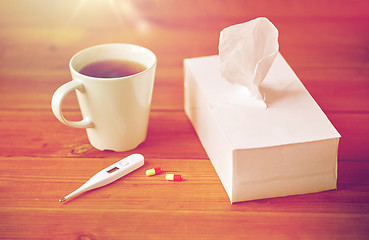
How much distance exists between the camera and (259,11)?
1.26m

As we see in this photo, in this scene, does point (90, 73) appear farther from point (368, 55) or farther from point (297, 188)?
point (368, 55)

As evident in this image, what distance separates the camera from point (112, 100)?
72 centimetres

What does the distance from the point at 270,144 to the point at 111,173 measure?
0.24m

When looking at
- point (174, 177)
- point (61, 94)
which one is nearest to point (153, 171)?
point (174, 177)

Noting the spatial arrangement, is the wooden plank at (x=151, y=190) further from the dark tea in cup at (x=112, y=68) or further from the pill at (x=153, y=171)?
the dark tea in cup at (x=112, y=68)

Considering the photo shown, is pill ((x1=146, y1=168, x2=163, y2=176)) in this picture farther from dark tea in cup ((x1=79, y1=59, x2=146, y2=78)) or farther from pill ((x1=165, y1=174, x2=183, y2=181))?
dark tea in cup ((x1=79, y1=59, x2=146, y2=78))

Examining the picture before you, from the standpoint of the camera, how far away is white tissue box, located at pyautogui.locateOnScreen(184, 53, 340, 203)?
64 centimetres

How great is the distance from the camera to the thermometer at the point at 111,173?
687 mm

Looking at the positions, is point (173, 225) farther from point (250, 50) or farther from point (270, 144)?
point (250, 50)

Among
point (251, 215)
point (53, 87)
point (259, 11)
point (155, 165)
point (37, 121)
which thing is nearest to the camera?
point (251, 215)

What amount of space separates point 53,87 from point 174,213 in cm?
44

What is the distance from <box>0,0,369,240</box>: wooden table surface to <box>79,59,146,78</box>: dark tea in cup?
11cm

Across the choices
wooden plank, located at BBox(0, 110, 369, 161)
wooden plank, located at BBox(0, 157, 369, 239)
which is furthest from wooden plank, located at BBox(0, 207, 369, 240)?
wooden plank, located at BBox(0, 110, 369, 161)

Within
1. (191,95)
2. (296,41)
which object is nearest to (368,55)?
(296,41)
